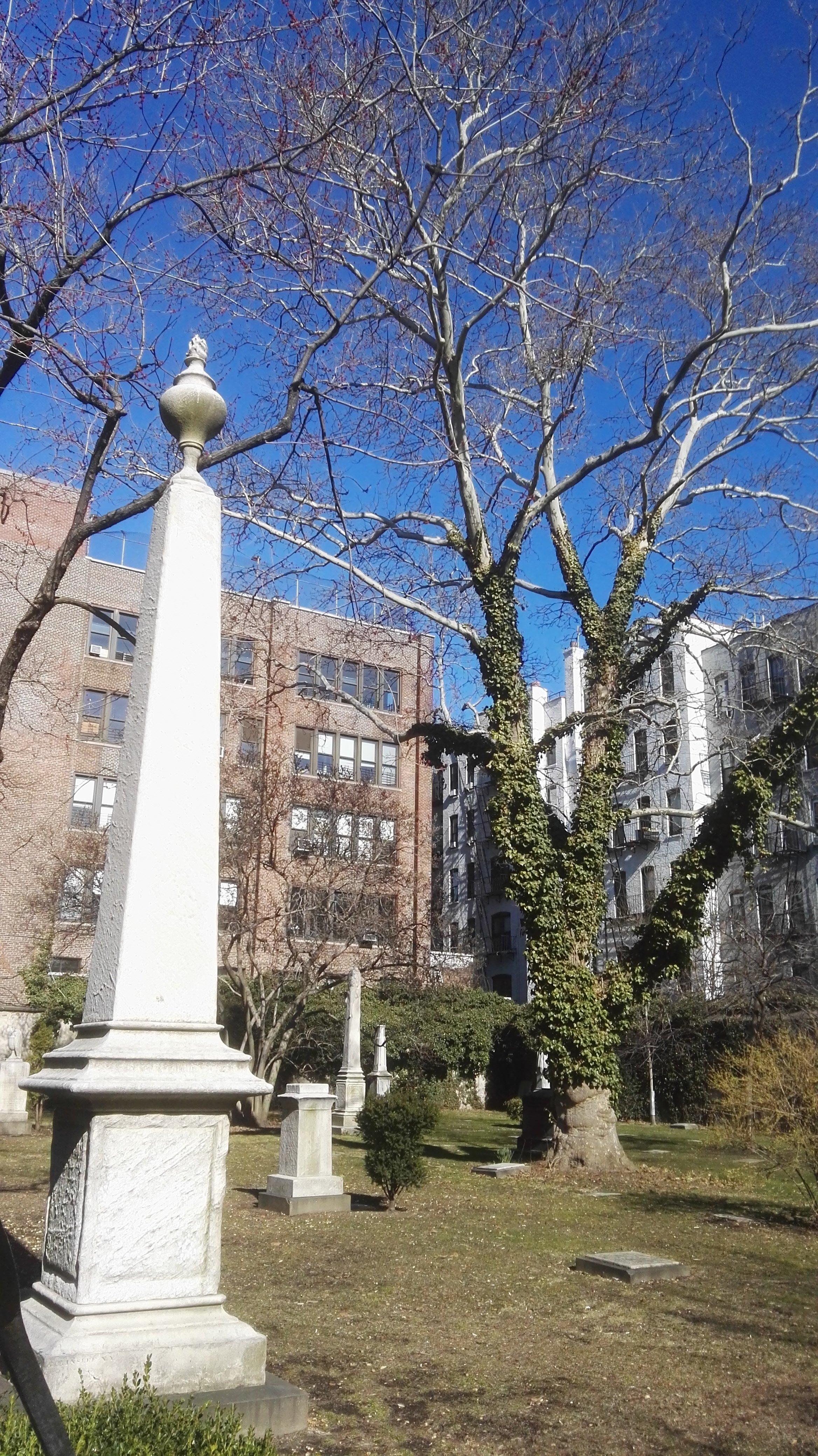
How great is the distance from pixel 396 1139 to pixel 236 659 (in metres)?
19.3

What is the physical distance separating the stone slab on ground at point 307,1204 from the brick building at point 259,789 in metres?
8.54

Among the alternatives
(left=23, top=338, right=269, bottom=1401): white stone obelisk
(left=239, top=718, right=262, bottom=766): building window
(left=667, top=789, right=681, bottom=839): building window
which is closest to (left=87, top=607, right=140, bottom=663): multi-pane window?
(left=239, top=718, right=262, bottom=766): building window

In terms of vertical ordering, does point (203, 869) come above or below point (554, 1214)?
above

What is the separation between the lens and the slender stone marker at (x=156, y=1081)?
427cm

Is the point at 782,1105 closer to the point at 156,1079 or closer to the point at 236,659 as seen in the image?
the point at 156,1079

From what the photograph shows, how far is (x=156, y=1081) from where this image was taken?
4.51 m

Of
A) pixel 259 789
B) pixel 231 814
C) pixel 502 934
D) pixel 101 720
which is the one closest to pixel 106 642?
pixel 101 720

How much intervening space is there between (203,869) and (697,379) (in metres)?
15.0

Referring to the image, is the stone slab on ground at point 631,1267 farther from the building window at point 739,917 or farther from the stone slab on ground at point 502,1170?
the building window at point 739,917

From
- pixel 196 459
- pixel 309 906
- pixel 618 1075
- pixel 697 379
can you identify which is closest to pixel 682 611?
pixel 697 379

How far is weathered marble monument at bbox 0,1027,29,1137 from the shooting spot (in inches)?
800

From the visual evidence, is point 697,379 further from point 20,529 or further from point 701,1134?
point 701,1134

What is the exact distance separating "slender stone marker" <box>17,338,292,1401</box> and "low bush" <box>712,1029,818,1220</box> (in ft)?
26.2

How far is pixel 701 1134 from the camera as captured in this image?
23875 mm
